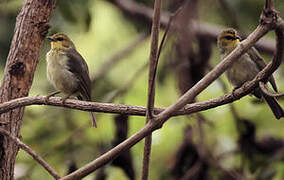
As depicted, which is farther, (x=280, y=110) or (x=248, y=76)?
(x=248, y=76)

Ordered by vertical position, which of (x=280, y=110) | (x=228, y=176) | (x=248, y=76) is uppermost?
(x=248, y=76)

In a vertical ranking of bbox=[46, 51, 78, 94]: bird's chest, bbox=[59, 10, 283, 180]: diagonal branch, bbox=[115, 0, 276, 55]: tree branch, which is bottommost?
bbox=[59, 10, 283, 180]: diagonal branch

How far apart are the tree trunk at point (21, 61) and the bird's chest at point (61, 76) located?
76cm

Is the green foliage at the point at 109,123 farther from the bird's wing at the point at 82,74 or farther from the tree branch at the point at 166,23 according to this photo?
the bird's wing at the point at 82,74

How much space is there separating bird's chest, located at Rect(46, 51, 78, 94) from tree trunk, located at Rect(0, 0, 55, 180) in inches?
29.8

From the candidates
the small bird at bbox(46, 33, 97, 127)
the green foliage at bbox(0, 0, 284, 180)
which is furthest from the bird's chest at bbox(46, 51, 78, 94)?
the green foliage at bbox(0, 0, 284, 180)

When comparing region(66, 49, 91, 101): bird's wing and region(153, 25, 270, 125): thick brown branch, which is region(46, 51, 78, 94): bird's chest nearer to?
region(66, 49, 91, 101): bird's wing

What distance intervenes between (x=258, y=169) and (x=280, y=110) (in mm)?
1341

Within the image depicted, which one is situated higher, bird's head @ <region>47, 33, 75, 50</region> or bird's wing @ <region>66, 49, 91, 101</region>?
bird's head @ <region>47, 33, 75, 50</region>

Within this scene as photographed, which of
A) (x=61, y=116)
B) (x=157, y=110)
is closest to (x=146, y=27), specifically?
(x=61, y=116)

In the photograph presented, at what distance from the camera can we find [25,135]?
4.93 meters

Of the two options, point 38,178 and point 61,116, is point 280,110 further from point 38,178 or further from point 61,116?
point 61,116

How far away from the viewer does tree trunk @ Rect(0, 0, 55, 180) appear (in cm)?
292

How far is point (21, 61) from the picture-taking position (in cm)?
303
